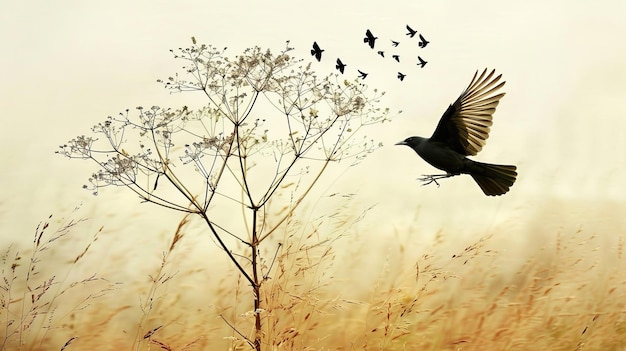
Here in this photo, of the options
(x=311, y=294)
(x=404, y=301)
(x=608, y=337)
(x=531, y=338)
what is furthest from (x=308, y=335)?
(x=608, y=337)

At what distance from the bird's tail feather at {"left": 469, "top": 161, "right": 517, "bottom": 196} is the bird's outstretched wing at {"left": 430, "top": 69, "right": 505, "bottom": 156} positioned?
9 centimetres

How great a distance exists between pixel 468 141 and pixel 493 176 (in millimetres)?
190

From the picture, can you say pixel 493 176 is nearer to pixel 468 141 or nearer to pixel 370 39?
pixel 468 141

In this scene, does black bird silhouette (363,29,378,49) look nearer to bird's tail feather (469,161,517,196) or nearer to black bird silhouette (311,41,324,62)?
black bird silhouette (311,41,324,62)

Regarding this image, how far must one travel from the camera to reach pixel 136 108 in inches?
117

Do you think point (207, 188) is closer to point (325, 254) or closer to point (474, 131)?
point (325, 254)

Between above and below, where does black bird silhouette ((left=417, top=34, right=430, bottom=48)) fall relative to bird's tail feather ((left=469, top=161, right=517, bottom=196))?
above

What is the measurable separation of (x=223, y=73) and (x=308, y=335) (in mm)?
1038

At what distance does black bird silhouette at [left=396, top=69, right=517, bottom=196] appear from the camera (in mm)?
3010

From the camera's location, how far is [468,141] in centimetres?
308

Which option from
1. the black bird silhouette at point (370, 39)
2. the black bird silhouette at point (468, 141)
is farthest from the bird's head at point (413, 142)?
the black bird silhouette at point (370, 39)

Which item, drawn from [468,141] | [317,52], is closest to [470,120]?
[468,141]

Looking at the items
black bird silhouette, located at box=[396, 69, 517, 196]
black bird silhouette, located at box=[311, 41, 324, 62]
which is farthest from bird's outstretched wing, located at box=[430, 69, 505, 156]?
black bird silhouette, located at box=[311, 41, 324, 62]

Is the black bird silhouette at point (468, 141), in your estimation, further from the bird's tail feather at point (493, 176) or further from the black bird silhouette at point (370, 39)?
the black bird silhouette at point (370, 39)
